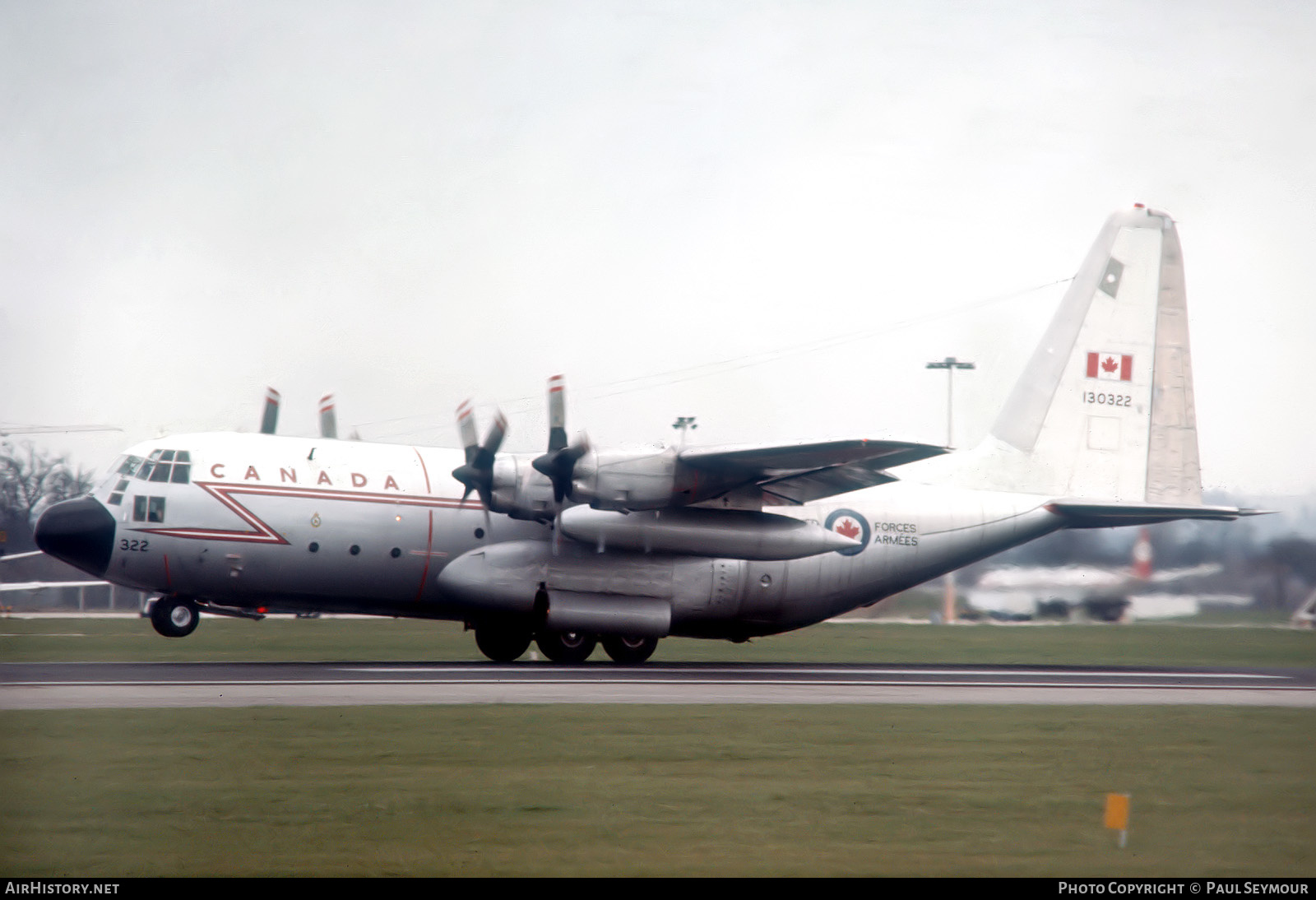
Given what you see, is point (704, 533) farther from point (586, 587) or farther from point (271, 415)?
point (271, 415)

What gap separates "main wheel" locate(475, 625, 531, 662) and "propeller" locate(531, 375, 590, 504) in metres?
3.22

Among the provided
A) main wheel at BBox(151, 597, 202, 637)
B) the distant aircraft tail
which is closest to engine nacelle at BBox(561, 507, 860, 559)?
the distant aircraft tail

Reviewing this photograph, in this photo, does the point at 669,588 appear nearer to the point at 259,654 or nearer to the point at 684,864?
the point at 259,654

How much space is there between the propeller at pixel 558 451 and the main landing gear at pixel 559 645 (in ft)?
9.89

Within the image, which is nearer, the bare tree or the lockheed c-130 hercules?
the bare tree

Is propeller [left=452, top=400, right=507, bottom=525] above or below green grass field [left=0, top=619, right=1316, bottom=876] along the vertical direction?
above

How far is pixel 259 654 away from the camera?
2184 cm

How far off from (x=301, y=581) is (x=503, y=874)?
46.9ft

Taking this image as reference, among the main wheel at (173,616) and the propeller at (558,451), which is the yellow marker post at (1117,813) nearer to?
the propeller at (558,451)

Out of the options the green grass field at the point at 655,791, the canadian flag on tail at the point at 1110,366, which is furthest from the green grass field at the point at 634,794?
the canadian flag on tail at the point at 1110,366

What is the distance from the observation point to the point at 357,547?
795 inches

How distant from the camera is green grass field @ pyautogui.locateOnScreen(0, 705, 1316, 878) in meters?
7.16

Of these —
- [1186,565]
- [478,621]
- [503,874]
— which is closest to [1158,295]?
[1186,565]

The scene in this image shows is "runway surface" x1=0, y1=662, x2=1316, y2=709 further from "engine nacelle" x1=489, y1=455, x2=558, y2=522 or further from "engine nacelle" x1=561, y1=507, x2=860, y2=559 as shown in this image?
"engine nacelle" x1=489, y1=455, x2=558, y2=522
